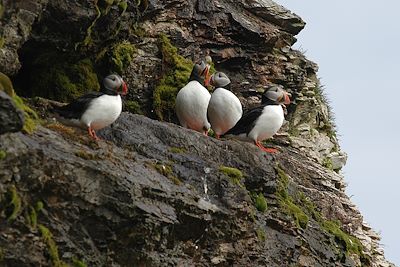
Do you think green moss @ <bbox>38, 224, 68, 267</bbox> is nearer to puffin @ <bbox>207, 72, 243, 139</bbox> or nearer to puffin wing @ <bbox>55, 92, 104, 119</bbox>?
puffin wing @ <bbox>55, 92, 104, 119</bbox>

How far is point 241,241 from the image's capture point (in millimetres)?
12828

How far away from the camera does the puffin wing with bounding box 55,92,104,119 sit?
41.7ft

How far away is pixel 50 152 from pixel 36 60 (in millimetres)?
4703

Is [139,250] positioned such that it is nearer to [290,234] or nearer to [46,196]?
[46,196]

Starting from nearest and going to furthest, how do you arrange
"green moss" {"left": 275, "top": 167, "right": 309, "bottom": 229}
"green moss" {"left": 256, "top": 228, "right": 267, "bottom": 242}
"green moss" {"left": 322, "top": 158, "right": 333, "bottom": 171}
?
"green moss" {"left": 256, "top": 228, "right": 267, "bottom": 242}
"green moss" {"left": 275, "top": 167, "right": 309, "bottom": 229}
"green moss" {"left": 322, "top": 158, "right": 333, "bottom": 171}

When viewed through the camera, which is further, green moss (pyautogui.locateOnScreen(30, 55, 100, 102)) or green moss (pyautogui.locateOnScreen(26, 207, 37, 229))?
green moss (pyautogui.locateOnScreen(30, 55, 100, 102))

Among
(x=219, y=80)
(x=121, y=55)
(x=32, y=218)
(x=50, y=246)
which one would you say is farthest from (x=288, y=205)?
(x=32, y=218)

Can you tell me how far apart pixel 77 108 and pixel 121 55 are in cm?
396

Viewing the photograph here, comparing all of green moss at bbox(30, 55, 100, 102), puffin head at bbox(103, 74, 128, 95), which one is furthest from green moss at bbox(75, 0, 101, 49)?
puffin head at bbox(103, 74, 128, 95)

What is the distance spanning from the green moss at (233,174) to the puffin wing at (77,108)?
1932 mm

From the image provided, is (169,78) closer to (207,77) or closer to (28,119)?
(207,77)

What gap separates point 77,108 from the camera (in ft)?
41.9

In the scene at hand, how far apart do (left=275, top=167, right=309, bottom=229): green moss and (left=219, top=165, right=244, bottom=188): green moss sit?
3.13 ft

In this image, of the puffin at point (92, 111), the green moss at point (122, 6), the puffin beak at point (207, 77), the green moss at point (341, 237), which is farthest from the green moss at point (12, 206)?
the puffin beak at point (207, 77)
